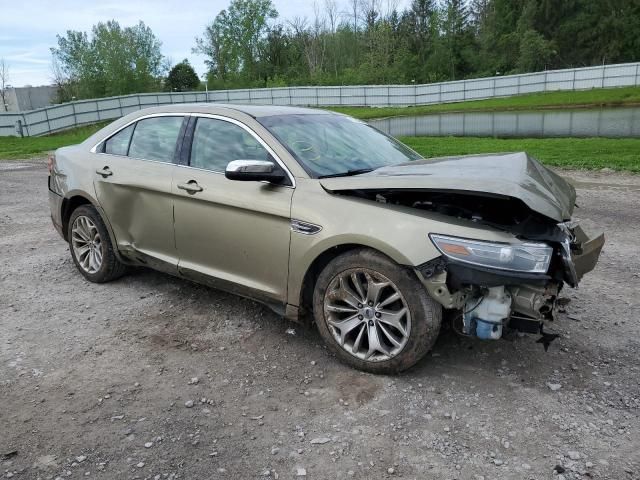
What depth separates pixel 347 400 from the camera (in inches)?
130

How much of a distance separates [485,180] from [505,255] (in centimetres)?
46

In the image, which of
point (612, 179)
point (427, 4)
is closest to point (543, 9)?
point (427, 4)

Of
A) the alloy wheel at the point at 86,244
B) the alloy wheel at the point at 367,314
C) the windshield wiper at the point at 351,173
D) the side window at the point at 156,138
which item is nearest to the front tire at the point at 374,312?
the alloy wheel at the point at 367,314

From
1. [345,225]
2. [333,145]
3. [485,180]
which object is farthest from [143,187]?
[485,180]

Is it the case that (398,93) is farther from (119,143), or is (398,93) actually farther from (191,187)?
(191,187)

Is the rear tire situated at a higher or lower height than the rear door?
lower

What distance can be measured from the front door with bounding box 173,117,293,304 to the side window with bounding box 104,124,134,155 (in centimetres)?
95

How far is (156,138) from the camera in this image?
4.83 m

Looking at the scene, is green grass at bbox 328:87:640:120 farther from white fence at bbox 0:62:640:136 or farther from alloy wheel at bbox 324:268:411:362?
alloy wheel at bbox 324:268:411:362

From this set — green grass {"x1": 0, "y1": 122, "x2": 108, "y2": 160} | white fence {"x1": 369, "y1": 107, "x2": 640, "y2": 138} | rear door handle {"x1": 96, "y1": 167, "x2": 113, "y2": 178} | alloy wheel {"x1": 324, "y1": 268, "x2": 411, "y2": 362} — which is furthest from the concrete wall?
alloy wheel {"x1": 324, "y1": 268, "x2": 411, "y2": 362}

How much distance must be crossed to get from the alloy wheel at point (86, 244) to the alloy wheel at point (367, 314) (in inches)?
108

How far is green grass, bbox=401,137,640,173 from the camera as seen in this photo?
11.8m

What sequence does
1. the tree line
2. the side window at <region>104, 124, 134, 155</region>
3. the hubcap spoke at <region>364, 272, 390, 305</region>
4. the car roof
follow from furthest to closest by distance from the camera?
the tree line → the side window at <region>104, 124, 134, 155</region> → the car roof → the hubcap spoke at <region>364, 272, 390, 305</region>

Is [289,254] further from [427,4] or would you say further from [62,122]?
[427,4]
